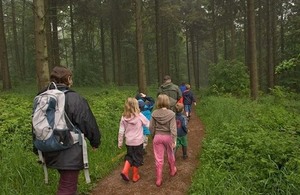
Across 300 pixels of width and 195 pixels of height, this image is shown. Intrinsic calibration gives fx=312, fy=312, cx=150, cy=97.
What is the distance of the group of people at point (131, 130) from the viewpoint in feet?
12.7

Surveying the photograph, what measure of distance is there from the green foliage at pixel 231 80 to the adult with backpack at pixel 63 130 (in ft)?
65.2

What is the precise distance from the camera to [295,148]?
6.52m

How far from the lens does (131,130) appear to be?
659 centimetres

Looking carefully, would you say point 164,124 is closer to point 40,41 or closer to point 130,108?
point 130,108

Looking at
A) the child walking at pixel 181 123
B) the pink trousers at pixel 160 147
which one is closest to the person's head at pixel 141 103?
the child walking at pixel 181 123

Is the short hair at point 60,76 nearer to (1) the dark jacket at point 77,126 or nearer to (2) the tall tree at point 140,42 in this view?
(1) the dark jacket at point 77,126

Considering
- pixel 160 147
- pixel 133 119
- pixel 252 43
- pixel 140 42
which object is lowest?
pixel 160 147

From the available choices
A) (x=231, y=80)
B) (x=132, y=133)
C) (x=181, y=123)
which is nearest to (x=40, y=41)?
(x=132, y=133)

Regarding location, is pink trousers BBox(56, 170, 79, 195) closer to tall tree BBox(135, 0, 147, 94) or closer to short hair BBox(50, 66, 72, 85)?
short hair BBox(50, 66, 72, 85)

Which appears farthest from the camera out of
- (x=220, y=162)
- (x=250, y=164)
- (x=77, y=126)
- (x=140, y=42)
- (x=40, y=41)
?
(x=140, y=42)

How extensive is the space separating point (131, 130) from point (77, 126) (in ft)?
9.02

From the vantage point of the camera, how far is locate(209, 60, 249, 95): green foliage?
23438 mm

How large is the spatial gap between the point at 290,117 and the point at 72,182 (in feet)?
28.0

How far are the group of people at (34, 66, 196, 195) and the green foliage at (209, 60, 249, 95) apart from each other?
14.4 metres
